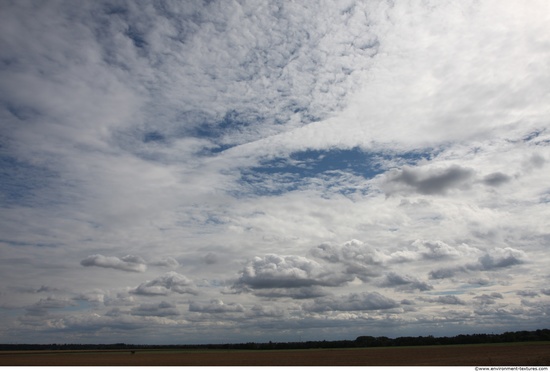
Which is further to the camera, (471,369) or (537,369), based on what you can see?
(471,369)

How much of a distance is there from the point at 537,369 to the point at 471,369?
23.4 feet

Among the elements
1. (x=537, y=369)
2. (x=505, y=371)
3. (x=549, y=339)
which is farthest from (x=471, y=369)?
(x=549, y=339)

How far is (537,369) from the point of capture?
47000 mm

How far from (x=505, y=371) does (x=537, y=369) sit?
3.42 metres

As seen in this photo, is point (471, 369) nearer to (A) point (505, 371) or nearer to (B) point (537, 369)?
(A) point (505, 371)

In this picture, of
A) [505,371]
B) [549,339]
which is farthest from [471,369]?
[549,339]

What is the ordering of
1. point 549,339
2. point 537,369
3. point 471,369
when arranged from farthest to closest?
point 549,339 → point 471,369 → point 537,369

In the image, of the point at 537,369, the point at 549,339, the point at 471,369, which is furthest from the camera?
the point at 549,339

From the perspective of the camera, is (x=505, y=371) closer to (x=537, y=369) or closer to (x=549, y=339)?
(x=537, y=369)

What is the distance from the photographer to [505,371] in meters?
49.1

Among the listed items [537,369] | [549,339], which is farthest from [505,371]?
[549,339]

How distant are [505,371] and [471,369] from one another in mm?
3741

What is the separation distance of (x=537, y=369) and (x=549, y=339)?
624ft
